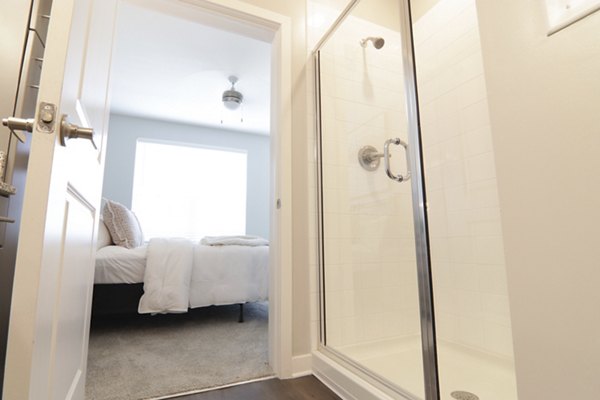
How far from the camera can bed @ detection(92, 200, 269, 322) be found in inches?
83.3

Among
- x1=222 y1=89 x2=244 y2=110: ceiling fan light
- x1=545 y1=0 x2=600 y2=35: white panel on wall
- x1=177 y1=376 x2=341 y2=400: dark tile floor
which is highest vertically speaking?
x1=222 y1=89 x2=244 y2=110: ceiling fan light

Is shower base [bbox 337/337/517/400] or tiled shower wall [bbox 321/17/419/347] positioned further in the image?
tiled shower wall [bbox 321/17/419/347]

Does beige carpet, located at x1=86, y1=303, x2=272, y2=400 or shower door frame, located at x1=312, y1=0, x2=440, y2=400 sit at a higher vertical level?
shower door frame, located at x1=312, y1=0, x2=440, y2=400

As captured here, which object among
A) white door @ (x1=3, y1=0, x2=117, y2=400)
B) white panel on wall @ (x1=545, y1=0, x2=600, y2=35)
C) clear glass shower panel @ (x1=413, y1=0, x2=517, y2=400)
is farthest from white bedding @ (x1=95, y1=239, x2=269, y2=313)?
white panel on wall @ (x1=545, y1=0, x2=600, y2=35)

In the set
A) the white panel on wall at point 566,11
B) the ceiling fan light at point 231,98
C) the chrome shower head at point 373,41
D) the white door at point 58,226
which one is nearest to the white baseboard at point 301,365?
the white door at point 58,226

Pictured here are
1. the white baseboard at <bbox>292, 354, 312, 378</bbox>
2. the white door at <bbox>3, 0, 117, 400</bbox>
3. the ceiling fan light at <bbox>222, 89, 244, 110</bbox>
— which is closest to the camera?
the white door at <bbox>3, 0, 117, 400</bbox>

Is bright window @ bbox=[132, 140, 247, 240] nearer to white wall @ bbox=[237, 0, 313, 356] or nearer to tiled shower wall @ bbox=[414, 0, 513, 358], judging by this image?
white wall @ bbox=[237, 0, 313, 356]

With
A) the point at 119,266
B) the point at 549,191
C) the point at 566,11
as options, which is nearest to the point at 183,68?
the point at 119,266

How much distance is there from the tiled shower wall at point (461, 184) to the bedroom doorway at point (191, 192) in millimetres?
991

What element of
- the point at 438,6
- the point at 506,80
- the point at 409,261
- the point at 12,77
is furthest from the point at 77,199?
the point at 438,6

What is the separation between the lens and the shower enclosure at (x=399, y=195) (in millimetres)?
1609

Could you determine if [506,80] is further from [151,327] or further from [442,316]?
[151,327]

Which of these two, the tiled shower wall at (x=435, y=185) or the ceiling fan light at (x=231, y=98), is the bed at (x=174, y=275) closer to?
the tiled shower wall at (x=435, y=185)

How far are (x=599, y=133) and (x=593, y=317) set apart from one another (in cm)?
33
